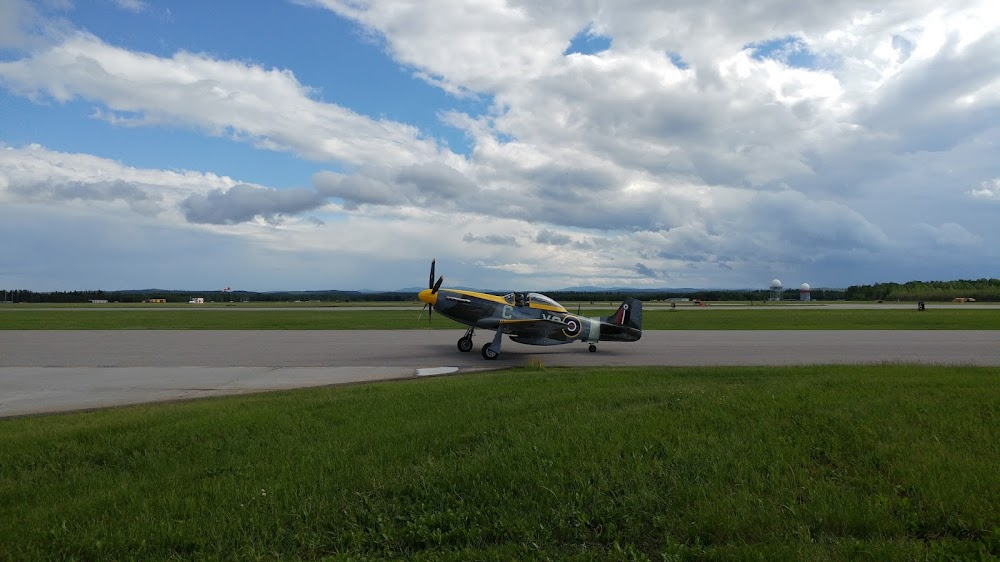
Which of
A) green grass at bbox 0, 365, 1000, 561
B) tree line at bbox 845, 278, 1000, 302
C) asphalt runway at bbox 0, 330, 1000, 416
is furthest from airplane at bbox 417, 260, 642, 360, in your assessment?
tree line at bbox 845, 278, 1000, 302

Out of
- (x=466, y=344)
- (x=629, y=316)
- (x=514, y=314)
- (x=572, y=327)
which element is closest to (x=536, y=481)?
(x=514, y=314)

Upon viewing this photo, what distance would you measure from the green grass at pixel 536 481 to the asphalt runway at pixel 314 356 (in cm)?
514

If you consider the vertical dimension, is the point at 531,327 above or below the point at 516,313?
below

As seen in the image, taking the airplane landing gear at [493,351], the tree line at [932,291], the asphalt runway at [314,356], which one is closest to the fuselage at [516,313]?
the airplane landing gear at [493,351]

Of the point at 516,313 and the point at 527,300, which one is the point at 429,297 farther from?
the point at 527,300

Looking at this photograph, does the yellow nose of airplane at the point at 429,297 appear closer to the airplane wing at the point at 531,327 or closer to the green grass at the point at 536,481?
the airplane wing at the point at 531,327

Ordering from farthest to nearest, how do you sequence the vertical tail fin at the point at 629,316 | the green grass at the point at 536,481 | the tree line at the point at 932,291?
1. the tree line at the point at 932,291
2. the vertical tail fin at the point at 629,316
3. the green grass at the point at 536,481

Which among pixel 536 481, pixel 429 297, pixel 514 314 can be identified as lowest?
pixel 536 481

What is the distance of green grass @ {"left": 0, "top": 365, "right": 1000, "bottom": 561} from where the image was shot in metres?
4.54

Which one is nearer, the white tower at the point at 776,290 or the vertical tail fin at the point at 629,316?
the vertical tail fin at the point at 629,316

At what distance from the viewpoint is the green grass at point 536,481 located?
14.9 feet

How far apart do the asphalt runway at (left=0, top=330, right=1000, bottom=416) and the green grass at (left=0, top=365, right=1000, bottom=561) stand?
514 centimetres

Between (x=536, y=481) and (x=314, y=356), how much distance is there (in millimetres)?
15518

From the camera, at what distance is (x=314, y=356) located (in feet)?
64.1
